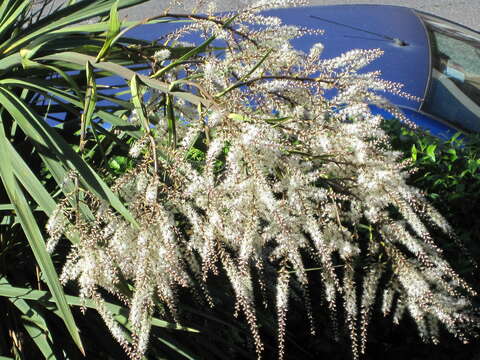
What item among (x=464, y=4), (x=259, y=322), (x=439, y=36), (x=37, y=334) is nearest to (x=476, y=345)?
(x=259, y=322)

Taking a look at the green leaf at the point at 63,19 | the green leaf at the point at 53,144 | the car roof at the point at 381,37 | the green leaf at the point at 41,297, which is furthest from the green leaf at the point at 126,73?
the car roof at the point at 381,37

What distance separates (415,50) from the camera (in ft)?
16.0

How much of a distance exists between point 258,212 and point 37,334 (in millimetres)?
1239

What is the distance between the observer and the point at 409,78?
4586mm

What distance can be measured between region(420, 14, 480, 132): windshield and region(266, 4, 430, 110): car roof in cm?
8

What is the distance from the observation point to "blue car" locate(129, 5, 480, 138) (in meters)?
4.53

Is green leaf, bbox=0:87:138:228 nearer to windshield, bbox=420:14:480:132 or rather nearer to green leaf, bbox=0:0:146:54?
green leaf, bbox=0:0:146:54

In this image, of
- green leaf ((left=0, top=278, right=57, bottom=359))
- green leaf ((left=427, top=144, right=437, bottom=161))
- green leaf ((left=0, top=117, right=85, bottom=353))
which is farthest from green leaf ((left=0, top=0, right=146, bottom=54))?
green leaf ((left=427, top=144, right=437, bottom=161))

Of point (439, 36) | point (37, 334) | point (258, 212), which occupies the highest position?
point (258, 212)

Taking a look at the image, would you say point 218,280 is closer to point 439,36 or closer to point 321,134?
point 321,134

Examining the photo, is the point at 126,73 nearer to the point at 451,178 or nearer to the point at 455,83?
the point at 451,178

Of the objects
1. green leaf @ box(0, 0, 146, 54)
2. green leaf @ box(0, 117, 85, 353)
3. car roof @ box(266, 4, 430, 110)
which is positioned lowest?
car roof @ box(266, 4, 430, 110)

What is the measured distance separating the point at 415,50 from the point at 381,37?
0.89 feet

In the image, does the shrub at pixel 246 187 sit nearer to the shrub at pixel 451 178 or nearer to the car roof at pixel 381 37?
the shrub at pixel 451 178
